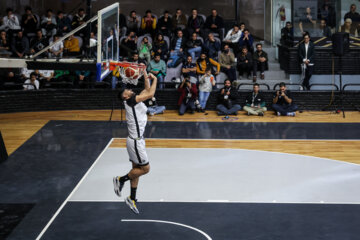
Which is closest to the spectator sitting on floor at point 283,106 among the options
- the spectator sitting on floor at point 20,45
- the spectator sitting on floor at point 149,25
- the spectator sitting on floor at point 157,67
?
the spectator sitting on floor at point 157,67

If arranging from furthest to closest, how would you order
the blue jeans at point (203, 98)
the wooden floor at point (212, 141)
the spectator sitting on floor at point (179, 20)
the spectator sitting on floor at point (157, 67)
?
the spectator sitting on floor at point (179, 20)
the spectator sitting on floor at point (157, 67)
the blue jeans at point (203, 98)
the wooden floor at point (212, 141)

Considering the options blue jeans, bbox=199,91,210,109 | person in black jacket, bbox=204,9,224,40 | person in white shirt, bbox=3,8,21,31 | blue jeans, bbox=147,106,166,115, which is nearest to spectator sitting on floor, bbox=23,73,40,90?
person in white shirt, bbox=3,8,21,31

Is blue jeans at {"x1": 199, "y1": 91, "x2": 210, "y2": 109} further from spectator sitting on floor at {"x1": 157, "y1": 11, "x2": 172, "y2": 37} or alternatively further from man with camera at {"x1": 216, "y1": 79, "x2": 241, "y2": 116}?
spectator sitting on floor at {"x1": 157, "y1": 11, "x2": 172, "y2": 37}

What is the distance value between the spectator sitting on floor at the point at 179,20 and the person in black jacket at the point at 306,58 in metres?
4.21

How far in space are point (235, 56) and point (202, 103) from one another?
2.71 m

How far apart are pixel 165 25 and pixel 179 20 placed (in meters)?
0.73

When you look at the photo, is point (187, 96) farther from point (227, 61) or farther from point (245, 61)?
point (245, 61)

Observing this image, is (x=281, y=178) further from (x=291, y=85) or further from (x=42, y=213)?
(x=291, y=85)

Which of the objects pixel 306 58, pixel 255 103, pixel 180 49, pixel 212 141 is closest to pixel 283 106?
pixel 255 103

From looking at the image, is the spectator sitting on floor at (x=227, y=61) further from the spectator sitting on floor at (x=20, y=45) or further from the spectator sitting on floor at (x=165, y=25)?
the spectator sitting on floor at (x=20, y=45)

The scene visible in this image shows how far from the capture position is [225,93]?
17.3 meters

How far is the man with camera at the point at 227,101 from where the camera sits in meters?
17.3

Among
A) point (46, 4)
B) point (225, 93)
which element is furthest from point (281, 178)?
point (46, 4)

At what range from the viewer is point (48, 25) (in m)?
19.5
